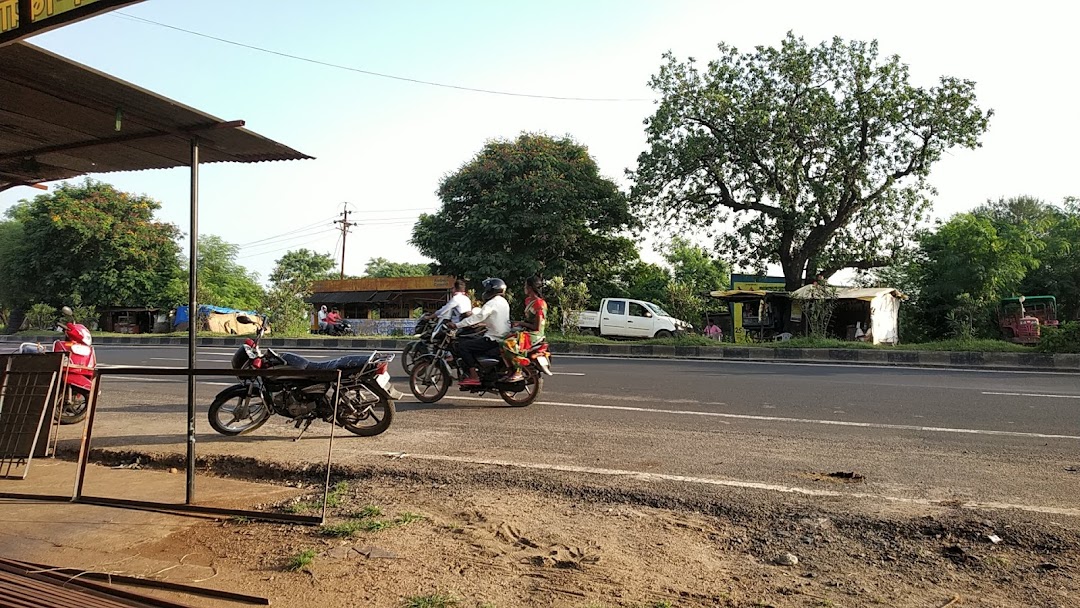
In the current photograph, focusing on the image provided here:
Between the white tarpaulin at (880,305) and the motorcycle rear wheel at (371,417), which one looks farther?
the white tarpaulin at (880,305)

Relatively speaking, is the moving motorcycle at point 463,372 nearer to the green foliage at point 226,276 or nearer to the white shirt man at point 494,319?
the white shirt man at point 494,319

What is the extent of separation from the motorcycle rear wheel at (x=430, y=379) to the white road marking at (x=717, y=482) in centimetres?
281

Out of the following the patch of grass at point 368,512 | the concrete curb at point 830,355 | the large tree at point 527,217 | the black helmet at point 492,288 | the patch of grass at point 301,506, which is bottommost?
the patch of grass at point 301,506

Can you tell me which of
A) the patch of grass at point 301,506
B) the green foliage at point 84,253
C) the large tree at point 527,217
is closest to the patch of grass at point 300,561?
the patch of grass at point 301,506

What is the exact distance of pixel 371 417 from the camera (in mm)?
6332

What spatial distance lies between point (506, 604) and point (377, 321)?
37283mm

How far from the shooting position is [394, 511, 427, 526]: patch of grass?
3.68 metres

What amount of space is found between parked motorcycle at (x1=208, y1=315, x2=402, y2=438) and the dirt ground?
190 centimetres

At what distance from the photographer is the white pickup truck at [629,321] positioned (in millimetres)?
24453

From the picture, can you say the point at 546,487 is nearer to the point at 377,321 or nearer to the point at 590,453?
the point at 590,453

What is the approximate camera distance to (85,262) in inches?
1478

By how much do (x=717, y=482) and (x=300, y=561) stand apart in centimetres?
255

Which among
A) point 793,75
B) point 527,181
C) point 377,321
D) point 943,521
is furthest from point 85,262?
point 943,521

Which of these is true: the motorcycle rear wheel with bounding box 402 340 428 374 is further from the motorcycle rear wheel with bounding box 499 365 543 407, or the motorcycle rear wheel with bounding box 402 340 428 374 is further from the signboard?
the signboard
